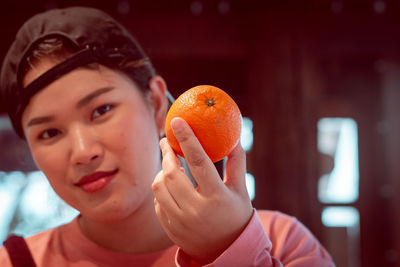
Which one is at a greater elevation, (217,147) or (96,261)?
(217,147)

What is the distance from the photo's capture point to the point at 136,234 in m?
1.23

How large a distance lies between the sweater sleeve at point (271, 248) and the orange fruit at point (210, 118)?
0.19m

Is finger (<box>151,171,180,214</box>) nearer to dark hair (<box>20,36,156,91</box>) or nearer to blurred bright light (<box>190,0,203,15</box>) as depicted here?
dark hair (<box>20,36,156,91</box>)

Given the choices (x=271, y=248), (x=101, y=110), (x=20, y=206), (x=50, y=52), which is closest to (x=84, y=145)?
(x=101, y=110)

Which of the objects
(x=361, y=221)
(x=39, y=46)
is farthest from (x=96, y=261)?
(x=361, y=221)

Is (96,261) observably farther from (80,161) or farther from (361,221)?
(361,221)

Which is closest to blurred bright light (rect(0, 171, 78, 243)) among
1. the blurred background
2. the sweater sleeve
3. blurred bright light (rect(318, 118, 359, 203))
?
the blurred background

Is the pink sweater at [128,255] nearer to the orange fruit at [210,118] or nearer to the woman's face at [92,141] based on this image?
the woman's face at [92,141]

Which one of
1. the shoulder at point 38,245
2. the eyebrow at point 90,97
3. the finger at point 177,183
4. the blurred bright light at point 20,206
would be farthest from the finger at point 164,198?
the blurred bright light at point 20,206

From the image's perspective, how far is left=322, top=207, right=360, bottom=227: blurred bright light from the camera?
5.68m

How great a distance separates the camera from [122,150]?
111 cm

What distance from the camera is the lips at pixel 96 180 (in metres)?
1.09

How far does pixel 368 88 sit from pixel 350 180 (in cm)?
148

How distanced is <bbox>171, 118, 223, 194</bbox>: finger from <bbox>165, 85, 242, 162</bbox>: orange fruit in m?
0.04
